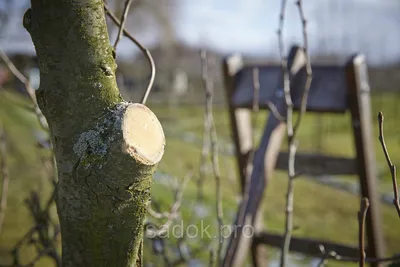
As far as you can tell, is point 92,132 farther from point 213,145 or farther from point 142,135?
point 213,145

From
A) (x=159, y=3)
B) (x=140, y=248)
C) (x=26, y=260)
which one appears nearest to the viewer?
(x=140, y=248)

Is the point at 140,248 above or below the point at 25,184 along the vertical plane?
above

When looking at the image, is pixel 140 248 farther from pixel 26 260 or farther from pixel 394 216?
pixel 394 216

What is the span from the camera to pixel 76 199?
2.86ft

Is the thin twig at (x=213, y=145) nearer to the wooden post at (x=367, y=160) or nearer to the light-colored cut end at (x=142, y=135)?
the light-colored cut end at (x=142, y=135)

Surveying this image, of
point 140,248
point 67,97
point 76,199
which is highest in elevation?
point 67,97

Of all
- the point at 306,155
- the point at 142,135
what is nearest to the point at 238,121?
the point at 306,155

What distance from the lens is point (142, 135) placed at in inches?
33.3

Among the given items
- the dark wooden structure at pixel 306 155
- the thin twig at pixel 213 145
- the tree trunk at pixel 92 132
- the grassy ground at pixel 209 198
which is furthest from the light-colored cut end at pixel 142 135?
the grassy ground at pixel 209 198

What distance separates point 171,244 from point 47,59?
11.1ft

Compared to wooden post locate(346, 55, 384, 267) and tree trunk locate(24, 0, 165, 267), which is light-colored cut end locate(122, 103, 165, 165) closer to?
tree trunk locate(24, 0, 165, 267)

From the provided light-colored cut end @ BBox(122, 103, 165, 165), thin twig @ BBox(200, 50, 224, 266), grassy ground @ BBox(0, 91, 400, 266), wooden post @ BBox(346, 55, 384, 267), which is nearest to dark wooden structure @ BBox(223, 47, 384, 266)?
wooden post @ BBox(346, 55, 384, 267)

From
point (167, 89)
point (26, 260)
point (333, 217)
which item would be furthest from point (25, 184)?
point (167, 89)

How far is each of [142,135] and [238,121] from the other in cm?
184
